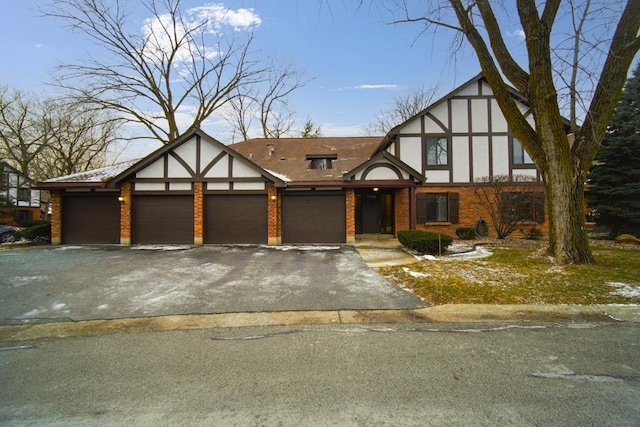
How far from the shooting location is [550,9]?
7613mm

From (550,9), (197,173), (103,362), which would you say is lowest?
(103,362)

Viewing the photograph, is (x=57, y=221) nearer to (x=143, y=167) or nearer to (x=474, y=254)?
(x=143, y=167)

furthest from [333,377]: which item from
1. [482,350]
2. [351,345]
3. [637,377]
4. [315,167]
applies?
[315,167]

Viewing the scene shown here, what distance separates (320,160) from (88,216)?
38.3 ft

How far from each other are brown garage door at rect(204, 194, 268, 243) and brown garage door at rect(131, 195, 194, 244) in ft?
3.00

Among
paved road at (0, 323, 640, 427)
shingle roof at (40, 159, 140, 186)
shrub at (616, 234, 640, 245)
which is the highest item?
shingle roof at (40, 159, 140, 186)

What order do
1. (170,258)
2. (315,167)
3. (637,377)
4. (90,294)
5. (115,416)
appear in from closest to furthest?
(115,416), (637,377), (90,294), (170,258), (315,167)

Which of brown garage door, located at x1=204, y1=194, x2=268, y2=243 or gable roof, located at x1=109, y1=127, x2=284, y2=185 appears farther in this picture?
brown garage door, located at x1=204, y1=194, x2=268, y2=243

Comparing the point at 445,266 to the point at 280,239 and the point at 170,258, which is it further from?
the point at 170,258

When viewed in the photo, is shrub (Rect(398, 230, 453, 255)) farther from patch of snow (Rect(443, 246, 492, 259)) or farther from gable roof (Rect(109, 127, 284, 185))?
gable roof (Rect(109, 127, 284, 185))

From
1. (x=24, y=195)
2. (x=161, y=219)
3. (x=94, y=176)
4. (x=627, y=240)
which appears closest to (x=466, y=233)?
(x=627, y=240)

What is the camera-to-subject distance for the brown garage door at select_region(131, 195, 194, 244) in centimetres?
1261

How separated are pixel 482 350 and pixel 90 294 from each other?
6861mm

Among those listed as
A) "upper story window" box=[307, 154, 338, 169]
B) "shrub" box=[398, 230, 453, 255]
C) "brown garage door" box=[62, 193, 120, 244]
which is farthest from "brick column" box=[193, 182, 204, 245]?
"shrub" box=[398, 230, 453, 255]
